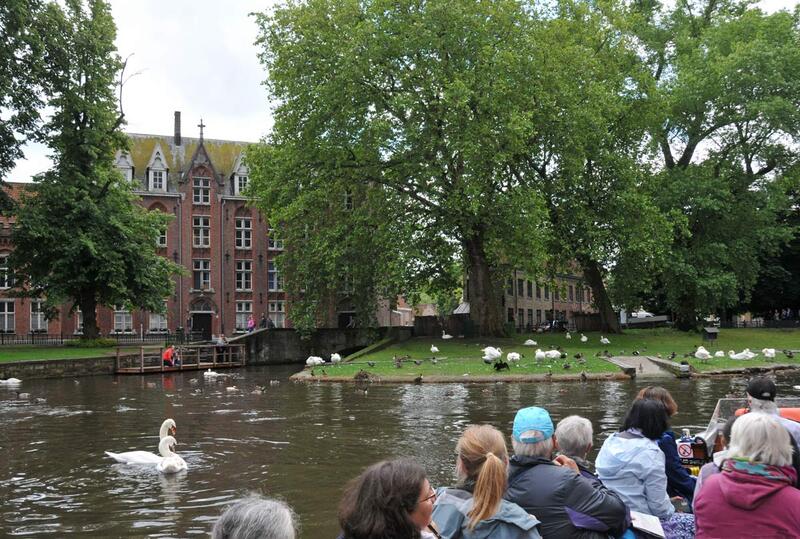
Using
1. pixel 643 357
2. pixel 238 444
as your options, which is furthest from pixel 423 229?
pixel 238 444

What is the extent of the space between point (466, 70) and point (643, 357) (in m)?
16.3

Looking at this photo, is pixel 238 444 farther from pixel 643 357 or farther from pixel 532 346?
pixel 532 346

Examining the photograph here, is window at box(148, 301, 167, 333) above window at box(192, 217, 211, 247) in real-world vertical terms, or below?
below

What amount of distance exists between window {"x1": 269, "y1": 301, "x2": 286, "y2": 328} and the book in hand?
201ft

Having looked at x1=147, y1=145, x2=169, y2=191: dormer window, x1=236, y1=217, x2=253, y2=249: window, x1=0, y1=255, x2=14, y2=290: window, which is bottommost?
x1=0, y1=255, x2=14, y2=290: window

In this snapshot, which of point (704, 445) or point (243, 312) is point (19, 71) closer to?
point (243, 312)

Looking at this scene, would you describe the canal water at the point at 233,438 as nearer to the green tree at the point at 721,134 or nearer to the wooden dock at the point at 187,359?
the wooden dock at the point at 187,359

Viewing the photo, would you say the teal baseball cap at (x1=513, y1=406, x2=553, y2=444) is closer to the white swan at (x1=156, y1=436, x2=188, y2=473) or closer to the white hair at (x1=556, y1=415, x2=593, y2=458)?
the white hair at (x1=556, y1=415, x2=593, y2=458)

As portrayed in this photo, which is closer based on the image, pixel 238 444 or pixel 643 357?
pixel 238 444

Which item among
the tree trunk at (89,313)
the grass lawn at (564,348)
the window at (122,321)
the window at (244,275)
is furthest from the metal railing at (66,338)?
the grass lawn at (564,348)

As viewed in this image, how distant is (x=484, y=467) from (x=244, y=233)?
6367 cm

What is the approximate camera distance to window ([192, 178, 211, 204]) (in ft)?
212

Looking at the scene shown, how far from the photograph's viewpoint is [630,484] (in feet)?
20.7

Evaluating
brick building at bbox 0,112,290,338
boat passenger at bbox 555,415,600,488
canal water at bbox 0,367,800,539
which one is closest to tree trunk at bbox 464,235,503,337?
canal water at bbox 0,367,800,539
